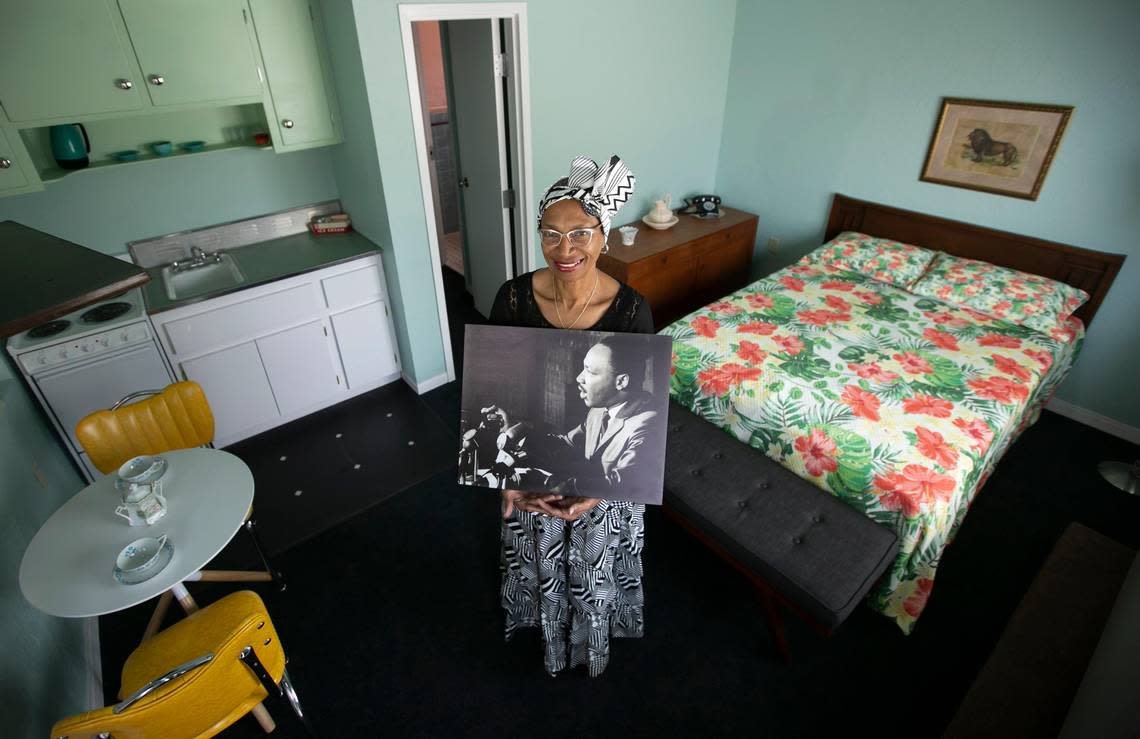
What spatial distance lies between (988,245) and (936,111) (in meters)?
0.83

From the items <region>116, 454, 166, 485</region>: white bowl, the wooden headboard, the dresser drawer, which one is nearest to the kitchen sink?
<region>116, 454, 166, 485</region>: white bowl

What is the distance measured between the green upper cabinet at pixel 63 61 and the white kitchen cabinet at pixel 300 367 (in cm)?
125

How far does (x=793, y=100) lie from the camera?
3801 millimetres

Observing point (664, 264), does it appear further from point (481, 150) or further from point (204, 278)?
point (204, 278)

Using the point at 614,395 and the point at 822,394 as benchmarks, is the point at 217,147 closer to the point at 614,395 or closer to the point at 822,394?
the point at 614,395

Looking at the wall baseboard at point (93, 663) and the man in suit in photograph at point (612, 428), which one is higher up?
the man in suit in photograph at point (612, 428)

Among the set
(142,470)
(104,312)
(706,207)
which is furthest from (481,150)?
(142,470)

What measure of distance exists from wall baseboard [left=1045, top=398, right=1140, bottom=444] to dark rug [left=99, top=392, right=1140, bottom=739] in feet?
1.73

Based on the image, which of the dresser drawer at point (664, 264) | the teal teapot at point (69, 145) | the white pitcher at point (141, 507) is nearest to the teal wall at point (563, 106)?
the dresser drawer at point (664, 264)

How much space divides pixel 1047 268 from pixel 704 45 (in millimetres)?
2534

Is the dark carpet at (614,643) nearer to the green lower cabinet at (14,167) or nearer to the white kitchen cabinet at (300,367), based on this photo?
the white kitchen cabinet at (300,367)

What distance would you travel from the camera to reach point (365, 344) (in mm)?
3449

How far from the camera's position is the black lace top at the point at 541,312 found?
5.11 ft

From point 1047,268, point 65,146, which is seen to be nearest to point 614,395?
point 65,146
